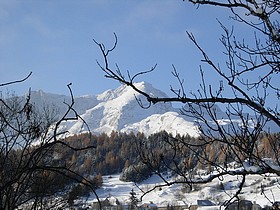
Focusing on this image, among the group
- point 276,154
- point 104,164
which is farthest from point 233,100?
point 104,164

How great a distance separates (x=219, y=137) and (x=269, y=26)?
0.75m

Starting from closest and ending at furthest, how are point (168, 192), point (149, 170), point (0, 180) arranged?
point (0, 180) < point (149, 170) < point (168, 192)

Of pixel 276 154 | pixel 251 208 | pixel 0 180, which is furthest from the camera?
pixel 251 208

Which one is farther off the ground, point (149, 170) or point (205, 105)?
point (205, 105)

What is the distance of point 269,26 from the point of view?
210 centimetres

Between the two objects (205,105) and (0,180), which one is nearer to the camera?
(0,180)

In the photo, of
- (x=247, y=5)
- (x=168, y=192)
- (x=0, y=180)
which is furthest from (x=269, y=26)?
(x=168, y=192)

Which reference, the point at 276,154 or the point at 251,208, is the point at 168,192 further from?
the point at 276,154

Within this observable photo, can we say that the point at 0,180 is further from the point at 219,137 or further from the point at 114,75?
the point at 219,137

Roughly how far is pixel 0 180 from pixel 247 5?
181cm

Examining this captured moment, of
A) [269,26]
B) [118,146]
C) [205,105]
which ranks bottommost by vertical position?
[205,105]

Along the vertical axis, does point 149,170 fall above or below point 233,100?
below

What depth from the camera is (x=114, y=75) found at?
1785 millimetres

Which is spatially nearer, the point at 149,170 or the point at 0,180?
the point at 0,180
